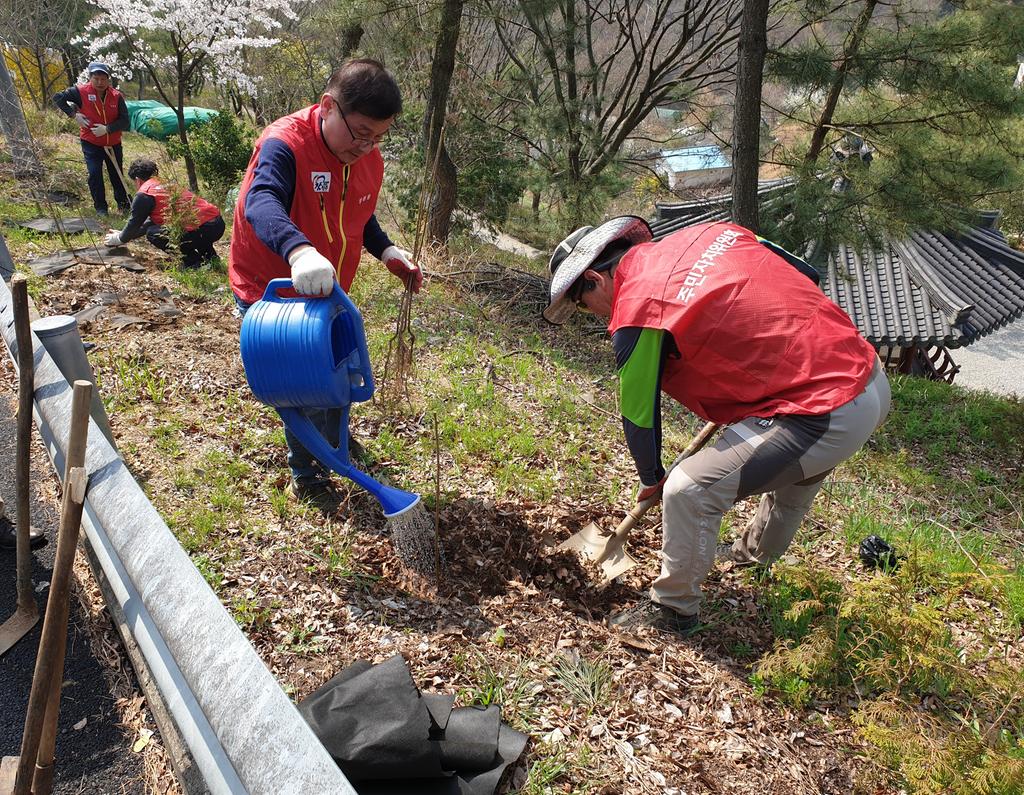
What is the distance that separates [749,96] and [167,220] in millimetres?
5372

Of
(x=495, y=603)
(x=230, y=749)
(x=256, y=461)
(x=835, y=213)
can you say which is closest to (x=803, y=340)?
(x=495, y=603)

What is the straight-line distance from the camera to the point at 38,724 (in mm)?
1488

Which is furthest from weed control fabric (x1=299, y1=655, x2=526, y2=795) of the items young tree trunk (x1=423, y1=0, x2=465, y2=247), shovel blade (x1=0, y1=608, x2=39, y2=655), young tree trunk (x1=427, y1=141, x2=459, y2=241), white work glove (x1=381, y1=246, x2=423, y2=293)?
young tree trunk (x1=427, y1=141, x2=459, y2=241)

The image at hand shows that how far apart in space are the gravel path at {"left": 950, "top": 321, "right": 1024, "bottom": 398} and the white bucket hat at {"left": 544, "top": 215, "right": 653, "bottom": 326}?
19929 mm

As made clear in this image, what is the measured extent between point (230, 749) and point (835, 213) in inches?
284

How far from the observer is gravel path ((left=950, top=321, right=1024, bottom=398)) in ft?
63.2

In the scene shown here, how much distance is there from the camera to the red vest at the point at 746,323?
86.7 inches

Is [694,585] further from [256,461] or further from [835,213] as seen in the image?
[835,213]

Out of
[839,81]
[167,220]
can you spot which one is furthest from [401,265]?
[839,81]

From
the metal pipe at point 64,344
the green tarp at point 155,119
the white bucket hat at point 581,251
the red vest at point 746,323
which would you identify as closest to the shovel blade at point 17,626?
the metal pipe at point 64,344

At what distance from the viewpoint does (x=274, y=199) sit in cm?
248

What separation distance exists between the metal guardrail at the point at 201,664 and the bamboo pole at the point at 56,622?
12cm

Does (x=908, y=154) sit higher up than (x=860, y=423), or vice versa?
(x=908, y=154)

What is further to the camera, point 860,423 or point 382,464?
point 382,464
